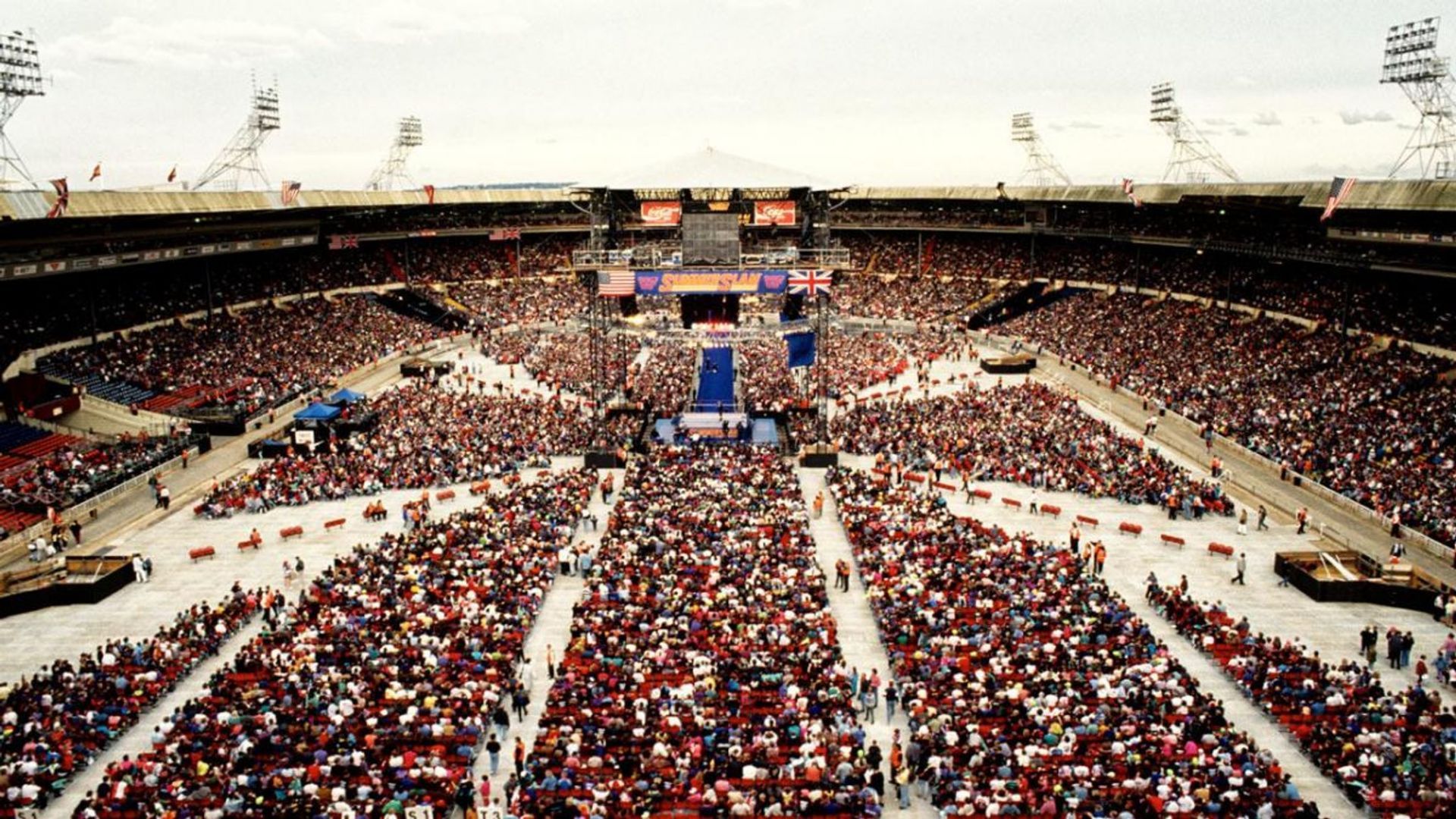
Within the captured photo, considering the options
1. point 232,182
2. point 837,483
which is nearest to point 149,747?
point 837,483

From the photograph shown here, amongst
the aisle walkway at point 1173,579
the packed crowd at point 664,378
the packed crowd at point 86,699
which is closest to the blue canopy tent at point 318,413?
the packed crowd at point 664,378

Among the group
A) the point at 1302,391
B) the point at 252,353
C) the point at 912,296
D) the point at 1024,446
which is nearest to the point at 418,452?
the point at 252,353

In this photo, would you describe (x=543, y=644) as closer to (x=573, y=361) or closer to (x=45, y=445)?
(x=45, y=445)

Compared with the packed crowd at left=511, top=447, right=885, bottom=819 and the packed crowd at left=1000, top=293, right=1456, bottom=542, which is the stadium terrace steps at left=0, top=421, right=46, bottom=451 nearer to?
the packed crowd at left=511, top=447, right=885, bottom=819

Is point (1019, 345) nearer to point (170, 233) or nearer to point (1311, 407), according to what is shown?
point (1311, 407)

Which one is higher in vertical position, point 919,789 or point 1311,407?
point 1311,407

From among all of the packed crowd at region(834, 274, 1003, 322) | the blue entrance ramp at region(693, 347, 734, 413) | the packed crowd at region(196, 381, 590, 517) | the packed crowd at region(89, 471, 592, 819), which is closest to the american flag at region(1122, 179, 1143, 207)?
the packed crowd at region(834, 274, 1003, 322)
